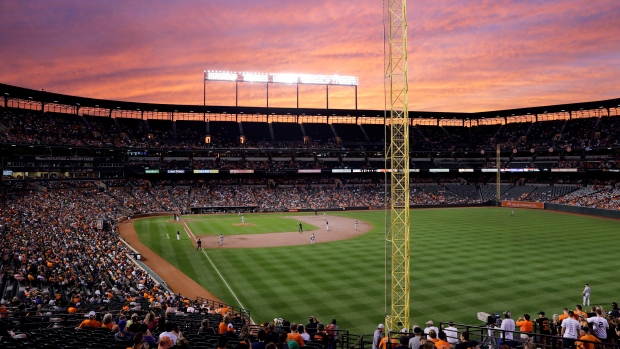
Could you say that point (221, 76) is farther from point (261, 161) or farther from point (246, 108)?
point (261, 161)

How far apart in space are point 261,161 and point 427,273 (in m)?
62.4

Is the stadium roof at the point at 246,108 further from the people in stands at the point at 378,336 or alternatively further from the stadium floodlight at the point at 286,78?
the people in stands at the point at 378,336

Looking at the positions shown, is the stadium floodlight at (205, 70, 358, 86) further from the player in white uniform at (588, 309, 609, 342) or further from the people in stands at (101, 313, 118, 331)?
the player in white uniform at (588, 309, 609, 342)

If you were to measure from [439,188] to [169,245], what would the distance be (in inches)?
2566

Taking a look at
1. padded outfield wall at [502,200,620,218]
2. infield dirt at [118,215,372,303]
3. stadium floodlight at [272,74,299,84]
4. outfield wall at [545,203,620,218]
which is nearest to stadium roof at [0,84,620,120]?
stadium floodlight at [272,74,299,84]

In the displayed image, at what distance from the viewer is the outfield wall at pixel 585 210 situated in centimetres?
5859

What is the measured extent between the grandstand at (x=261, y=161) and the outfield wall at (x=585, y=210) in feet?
4.88

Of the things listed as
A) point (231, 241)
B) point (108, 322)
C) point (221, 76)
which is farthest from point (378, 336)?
point (221, 76)

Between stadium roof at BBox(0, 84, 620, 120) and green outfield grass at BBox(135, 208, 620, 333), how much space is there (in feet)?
126

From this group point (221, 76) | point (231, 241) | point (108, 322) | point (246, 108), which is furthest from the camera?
point (246, 108)

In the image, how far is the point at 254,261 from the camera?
3281 centimetres

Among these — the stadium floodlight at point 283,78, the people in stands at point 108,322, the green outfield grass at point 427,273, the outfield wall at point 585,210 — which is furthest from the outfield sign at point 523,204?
the people in stands at point 108,322

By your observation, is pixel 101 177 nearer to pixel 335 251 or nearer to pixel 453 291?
pixel 335 251

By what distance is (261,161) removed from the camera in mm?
87250
